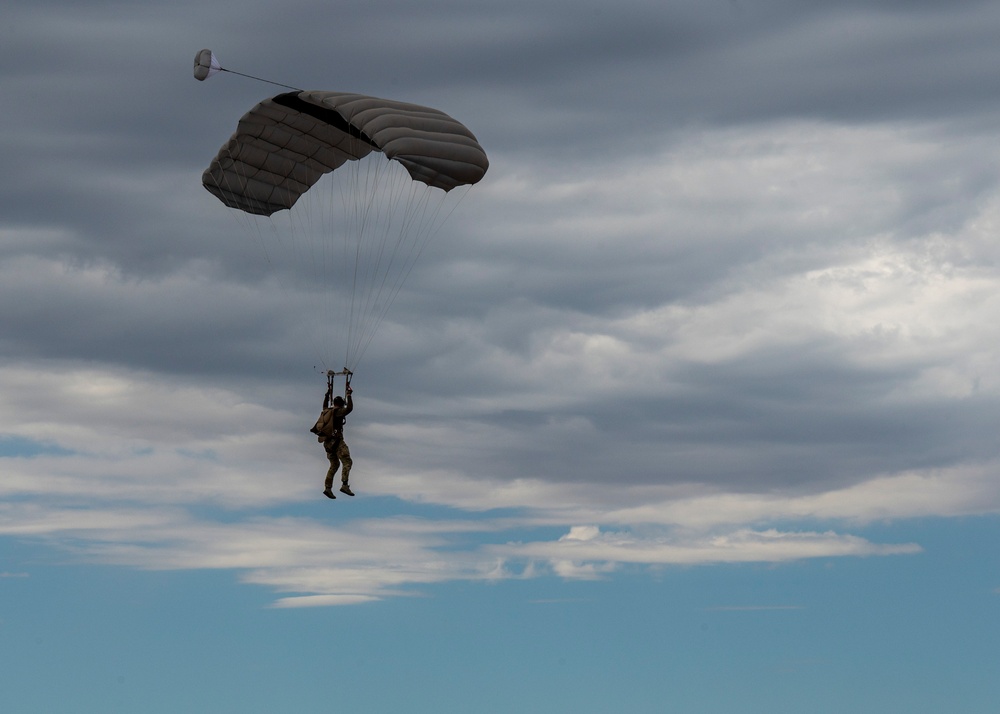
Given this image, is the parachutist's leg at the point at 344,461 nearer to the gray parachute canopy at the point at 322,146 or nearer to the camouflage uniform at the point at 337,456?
the camouflage uniform at the point at 337,456

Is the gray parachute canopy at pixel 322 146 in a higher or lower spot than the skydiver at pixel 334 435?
higher

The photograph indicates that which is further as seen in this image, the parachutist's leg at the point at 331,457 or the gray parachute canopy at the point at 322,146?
the parachutist's leg at the point at 331,457

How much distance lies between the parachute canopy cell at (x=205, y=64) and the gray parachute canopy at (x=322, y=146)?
0.38 feet

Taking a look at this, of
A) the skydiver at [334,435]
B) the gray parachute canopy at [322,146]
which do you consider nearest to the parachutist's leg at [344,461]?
the skydiver at [334,435]

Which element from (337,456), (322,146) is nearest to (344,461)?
(337,456)

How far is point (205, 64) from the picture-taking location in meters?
49.3

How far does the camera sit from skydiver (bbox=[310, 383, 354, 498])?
49.5 metres

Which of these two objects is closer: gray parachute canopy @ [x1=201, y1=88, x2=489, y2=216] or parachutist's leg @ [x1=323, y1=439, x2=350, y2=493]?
gray parachute canopy @ [x1=201, y1=88, x2=489, y2=216]

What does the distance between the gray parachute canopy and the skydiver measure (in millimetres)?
6473

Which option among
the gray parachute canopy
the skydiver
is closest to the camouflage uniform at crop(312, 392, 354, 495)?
Answer: the skydiver

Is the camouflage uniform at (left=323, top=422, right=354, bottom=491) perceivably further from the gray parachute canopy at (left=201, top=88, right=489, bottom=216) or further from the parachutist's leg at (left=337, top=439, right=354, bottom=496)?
the gray parachute canopy at (left=201, top=88, right=489, bottom=216)

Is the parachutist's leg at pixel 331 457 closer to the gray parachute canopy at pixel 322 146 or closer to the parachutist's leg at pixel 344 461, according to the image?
the parachutist's leg at pixel 344 461

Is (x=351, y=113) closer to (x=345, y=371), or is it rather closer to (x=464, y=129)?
(x=464, y=129)

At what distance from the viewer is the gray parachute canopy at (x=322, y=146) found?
4812 cm
